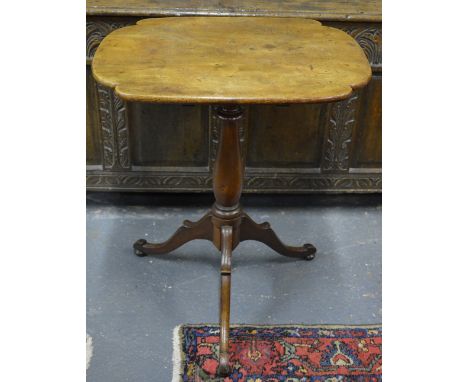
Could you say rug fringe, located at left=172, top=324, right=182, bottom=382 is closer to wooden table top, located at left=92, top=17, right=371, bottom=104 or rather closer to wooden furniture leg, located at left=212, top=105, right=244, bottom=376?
wooden furniture leg, located at left=212, top=105, right=244, bottom=376

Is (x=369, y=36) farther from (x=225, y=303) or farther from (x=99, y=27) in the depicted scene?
(x=225, y=303)

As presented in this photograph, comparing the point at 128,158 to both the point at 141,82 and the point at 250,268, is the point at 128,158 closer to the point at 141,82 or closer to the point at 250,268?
the point at 250,268

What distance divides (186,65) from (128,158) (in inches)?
36.5

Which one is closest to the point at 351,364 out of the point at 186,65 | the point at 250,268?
the point at 250,268

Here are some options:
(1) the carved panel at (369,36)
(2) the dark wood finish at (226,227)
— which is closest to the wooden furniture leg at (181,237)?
(2) the dark wood finish at (226,227)

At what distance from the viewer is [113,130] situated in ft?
7.33

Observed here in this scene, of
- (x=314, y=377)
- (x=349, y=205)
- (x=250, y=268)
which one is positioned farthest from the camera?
(x=349, y=205)

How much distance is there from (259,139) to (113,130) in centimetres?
58

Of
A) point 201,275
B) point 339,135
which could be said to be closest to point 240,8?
point 339,135

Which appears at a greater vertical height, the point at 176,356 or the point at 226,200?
the point at 226,200

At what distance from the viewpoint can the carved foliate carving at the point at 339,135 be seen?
88.0 inches

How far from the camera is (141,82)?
53.8 inches

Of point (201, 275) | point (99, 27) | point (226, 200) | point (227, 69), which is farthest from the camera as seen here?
point (201, 275)

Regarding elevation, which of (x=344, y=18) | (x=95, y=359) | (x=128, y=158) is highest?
(x=344, y=18)
